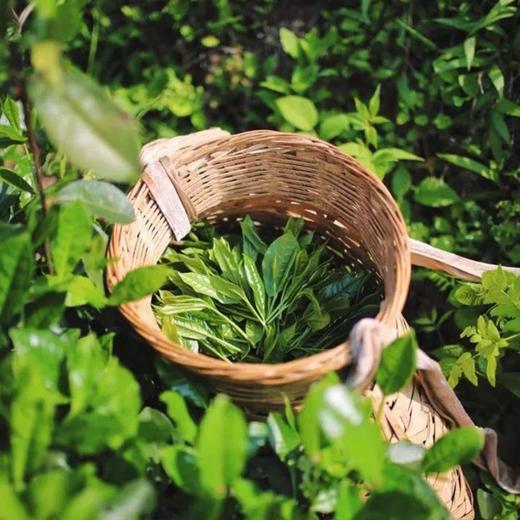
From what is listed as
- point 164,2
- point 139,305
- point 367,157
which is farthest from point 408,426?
point 164,2

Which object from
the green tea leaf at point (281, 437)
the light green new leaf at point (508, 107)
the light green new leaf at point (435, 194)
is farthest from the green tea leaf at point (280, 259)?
the light green new leaf at point (508, 107)

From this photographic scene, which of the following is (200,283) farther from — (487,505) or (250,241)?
(487,505)

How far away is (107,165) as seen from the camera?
69 cm

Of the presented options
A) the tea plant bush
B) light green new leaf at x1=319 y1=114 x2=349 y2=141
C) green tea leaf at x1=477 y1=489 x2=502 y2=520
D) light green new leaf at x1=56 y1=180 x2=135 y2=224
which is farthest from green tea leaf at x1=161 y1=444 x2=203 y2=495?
light green new leaf at x1=319 y1=114 x2=349 y2=141

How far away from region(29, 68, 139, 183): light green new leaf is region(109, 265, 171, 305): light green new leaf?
0.87 feet

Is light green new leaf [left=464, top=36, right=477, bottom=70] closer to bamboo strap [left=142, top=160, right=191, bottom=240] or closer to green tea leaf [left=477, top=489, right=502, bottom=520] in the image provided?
bamboo strap [left=142, top=160, right=191, bottom=240]

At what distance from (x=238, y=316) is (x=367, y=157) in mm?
534

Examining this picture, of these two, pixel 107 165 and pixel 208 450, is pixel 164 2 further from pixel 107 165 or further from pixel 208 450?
pixel 208 450

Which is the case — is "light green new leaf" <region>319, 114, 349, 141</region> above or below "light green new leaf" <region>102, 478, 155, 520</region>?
below

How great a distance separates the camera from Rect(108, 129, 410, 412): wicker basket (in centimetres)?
107

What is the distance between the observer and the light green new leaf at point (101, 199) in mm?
958

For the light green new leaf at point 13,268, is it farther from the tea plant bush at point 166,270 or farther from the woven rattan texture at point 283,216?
the woven rattan texture at point 283,216

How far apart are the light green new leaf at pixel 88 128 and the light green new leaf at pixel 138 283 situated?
0.26 meters

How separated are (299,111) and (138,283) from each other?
0.89m
